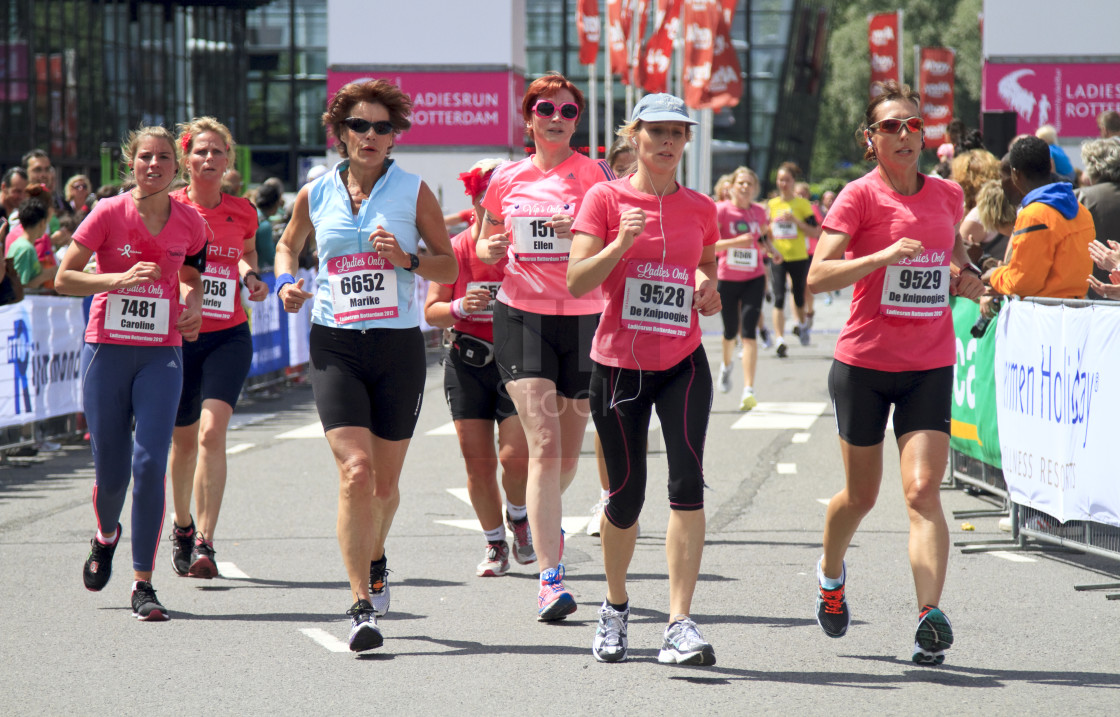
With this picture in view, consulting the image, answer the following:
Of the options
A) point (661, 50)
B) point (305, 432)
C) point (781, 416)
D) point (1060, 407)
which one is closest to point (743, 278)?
point (781, 416)

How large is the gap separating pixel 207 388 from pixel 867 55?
6521cm

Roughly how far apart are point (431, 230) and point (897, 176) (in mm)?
1844

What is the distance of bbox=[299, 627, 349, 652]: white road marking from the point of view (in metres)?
5.88

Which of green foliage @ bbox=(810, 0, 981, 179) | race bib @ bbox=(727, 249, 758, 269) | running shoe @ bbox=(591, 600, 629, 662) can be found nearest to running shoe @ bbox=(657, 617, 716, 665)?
running shoe @ bbox=(591, 600, 629, 662)

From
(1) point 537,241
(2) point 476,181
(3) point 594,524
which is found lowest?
(3) point 594,524

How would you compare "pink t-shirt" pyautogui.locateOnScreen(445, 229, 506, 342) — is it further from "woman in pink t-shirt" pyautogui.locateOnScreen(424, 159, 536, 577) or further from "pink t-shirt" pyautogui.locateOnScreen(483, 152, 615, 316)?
"pink t-shirt" pyautogui.locateOnScreen(483, 152, 615, 316)

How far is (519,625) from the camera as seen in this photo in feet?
20.6

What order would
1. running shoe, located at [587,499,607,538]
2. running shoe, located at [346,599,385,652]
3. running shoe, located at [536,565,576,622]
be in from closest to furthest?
running shoe, located at [346,599,385,652] < running shoe, located at [536,565,576,622] < running shoe, located at [587,499,607,538]

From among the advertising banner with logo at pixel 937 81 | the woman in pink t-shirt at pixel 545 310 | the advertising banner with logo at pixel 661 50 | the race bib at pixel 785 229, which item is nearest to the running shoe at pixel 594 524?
the woman in pink t-shirt at pixel 545 310

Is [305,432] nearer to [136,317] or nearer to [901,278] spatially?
[136,317]

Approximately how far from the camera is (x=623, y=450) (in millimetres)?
5664

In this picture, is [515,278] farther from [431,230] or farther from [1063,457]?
[1063,457]

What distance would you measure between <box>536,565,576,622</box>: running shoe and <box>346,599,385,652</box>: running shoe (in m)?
0.81

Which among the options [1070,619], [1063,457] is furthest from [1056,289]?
[1070,619]
